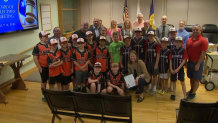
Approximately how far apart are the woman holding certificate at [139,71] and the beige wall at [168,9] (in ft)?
16.5

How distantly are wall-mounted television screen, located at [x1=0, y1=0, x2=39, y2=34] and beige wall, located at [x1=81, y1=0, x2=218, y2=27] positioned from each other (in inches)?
145

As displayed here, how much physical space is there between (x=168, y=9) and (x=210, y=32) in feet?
6.19

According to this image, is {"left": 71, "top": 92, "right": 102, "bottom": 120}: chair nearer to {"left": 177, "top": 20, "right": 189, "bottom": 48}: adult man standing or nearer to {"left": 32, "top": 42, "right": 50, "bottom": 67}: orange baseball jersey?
{"left": 32, "top": 42, "right": 50, "bottom": 67}: orange baseball jersey

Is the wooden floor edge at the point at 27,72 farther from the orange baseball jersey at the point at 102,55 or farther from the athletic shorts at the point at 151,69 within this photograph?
the athletic shorts at the point at 151,69

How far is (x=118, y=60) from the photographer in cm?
400

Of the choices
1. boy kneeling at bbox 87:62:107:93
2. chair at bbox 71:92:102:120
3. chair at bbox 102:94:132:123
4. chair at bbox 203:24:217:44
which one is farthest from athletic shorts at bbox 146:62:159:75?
chair at bbox 203:24:217:44

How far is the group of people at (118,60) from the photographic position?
A: 11.7 ft

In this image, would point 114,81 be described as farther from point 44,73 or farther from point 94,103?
point 44,73

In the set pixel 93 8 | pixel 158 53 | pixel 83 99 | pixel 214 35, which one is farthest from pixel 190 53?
pixel 93 8

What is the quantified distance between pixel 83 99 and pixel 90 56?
1409 millimetres

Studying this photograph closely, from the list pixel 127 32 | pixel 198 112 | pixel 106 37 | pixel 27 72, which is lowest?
pixel 27 72

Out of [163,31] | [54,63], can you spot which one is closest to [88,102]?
[54,63]

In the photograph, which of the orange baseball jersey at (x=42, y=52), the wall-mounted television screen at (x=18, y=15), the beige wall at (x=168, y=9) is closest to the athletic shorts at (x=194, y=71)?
the orange baseball jersey at (x=42, y=52)

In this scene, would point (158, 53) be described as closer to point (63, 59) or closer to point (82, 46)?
point (82, 46)
